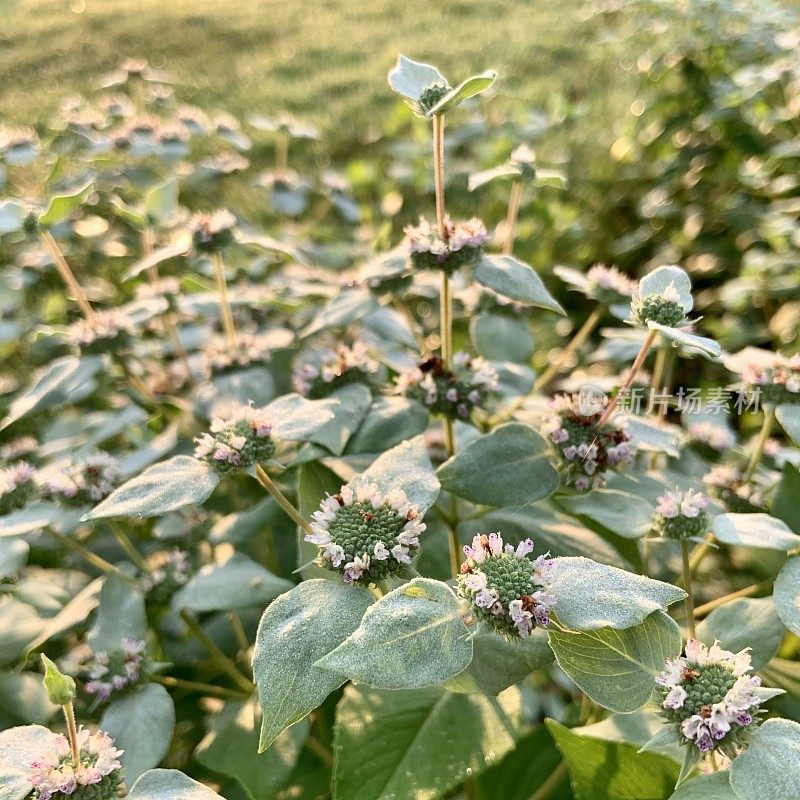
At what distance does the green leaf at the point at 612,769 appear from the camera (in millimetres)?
861

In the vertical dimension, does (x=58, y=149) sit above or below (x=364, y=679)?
above

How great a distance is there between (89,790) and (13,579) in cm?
52

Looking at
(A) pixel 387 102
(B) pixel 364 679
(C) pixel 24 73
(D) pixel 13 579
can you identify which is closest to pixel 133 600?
(D) pixel 13 579

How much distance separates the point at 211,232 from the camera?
1.31 m

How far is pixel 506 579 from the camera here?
27.8 inches

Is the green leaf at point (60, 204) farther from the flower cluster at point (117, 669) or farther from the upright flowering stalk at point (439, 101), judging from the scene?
the flower cluster at point (117, 669)

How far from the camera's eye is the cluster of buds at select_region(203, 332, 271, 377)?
1363 mm

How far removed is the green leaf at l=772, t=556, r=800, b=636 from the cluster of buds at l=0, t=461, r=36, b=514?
1054 mm

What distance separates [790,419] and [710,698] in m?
0.48

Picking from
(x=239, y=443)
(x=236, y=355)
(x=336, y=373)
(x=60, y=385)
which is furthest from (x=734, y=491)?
(x=60, y=385)

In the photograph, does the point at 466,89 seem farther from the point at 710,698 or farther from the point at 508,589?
the point at 710,698

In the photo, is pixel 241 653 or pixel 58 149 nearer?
pixel 241 653

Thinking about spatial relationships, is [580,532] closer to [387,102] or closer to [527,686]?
[527,686]

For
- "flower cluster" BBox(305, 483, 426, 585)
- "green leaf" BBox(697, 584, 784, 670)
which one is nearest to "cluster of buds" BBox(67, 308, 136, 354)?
"flower cluster" BBox(305, 483, 426, 585)
